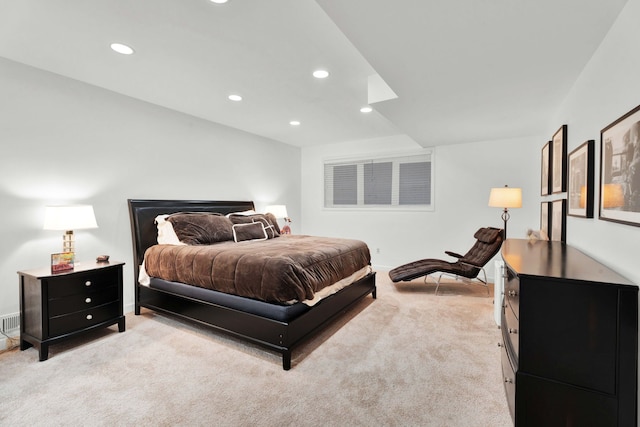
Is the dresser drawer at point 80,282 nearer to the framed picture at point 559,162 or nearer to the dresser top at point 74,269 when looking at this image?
the dresser top at point 74,269

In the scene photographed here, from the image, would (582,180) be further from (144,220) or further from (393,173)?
(144,220)

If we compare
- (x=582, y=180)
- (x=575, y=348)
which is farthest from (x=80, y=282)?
(x=582, y=180)

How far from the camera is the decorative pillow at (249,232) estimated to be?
12.9 feet

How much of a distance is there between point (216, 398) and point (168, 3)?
2.44 m

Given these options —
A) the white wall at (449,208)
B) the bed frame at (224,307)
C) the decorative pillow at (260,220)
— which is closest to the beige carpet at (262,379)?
the bed frame at (224,307)

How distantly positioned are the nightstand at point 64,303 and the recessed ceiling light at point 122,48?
1854 millimetres

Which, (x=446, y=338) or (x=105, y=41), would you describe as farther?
(x=446, y=338)

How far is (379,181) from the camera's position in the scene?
18.6ft

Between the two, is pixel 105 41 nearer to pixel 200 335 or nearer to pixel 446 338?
pixel 200 335

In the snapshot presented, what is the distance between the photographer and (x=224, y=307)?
2.68 meters

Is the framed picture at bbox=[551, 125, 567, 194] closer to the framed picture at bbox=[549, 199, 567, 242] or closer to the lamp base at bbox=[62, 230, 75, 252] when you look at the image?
the framed picture at bbox=[549, 199, 567, 242]

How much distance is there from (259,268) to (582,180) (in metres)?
2.41

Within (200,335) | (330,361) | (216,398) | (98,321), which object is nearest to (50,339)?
(98,321)

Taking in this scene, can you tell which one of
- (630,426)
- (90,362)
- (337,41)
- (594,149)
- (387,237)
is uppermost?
(337,41)
